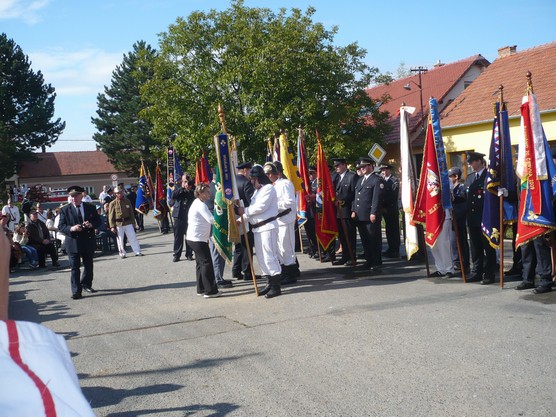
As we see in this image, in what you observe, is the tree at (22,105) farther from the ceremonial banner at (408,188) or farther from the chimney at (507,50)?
the ceremonial banner at (408,188)

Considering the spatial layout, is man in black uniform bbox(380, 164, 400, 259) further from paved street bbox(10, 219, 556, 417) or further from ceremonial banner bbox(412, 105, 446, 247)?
ceremonial banner bbox(412, 105, 446, 247)

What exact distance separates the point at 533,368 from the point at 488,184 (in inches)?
164

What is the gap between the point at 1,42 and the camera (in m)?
48.2

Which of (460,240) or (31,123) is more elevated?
(31,123)

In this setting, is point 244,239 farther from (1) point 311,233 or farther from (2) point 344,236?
(1) point 311,233

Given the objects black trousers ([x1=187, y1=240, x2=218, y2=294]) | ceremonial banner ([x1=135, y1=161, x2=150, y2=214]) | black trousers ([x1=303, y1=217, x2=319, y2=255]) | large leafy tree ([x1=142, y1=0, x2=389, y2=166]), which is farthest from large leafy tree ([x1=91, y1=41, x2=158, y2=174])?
black trousers ([x1=187, y1=240, x2=218, y2=294])

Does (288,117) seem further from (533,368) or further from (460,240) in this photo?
(533,368)

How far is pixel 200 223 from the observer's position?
9523mm

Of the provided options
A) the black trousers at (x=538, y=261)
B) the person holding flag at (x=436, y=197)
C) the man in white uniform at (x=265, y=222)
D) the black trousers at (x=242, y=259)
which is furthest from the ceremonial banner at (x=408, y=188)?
the black trousers at (x=242, y=259)

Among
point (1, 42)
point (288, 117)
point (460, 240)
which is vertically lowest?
point (460, 240)

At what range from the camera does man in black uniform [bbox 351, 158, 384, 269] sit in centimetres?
1107

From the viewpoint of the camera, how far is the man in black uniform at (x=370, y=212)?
1107 cm

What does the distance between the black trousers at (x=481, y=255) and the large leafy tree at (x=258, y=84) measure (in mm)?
16115

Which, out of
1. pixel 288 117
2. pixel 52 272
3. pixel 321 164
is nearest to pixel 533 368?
pixel 321 164
